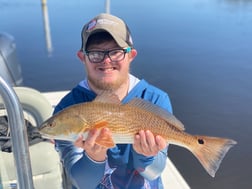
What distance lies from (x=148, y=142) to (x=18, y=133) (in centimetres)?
72

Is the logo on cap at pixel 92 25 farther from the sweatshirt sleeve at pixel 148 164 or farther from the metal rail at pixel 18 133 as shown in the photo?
the metal rail at pixel 18 133

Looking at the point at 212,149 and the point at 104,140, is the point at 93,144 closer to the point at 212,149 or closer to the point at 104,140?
the point at 104,140

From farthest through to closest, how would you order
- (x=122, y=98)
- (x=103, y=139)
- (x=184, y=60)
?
(x=184, y=60)
(x=122, y=98)
(x=103, y=139)

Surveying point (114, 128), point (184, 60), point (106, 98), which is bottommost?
point (184, 60)


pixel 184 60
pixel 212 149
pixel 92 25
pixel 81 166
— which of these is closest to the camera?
pixel 212 149

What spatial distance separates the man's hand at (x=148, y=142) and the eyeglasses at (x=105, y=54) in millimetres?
541

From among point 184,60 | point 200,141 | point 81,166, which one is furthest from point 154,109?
point 184,60

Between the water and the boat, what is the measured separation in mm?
2297

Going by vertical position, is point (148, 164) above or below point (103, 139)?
below

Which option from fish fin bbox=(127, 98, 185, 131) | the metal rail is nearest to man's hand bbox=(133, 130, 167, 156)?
fish fin bbox=(127, 98, 185, 131)

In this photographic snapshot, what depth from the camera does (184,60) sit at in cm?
1091

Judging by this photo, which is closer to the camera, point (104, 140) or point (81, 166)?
point (104, 140)

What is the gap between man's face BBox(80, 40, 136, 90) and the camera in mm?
2160

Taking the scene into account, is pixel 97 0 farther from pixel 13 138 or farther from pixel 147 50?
pixel 13 138
